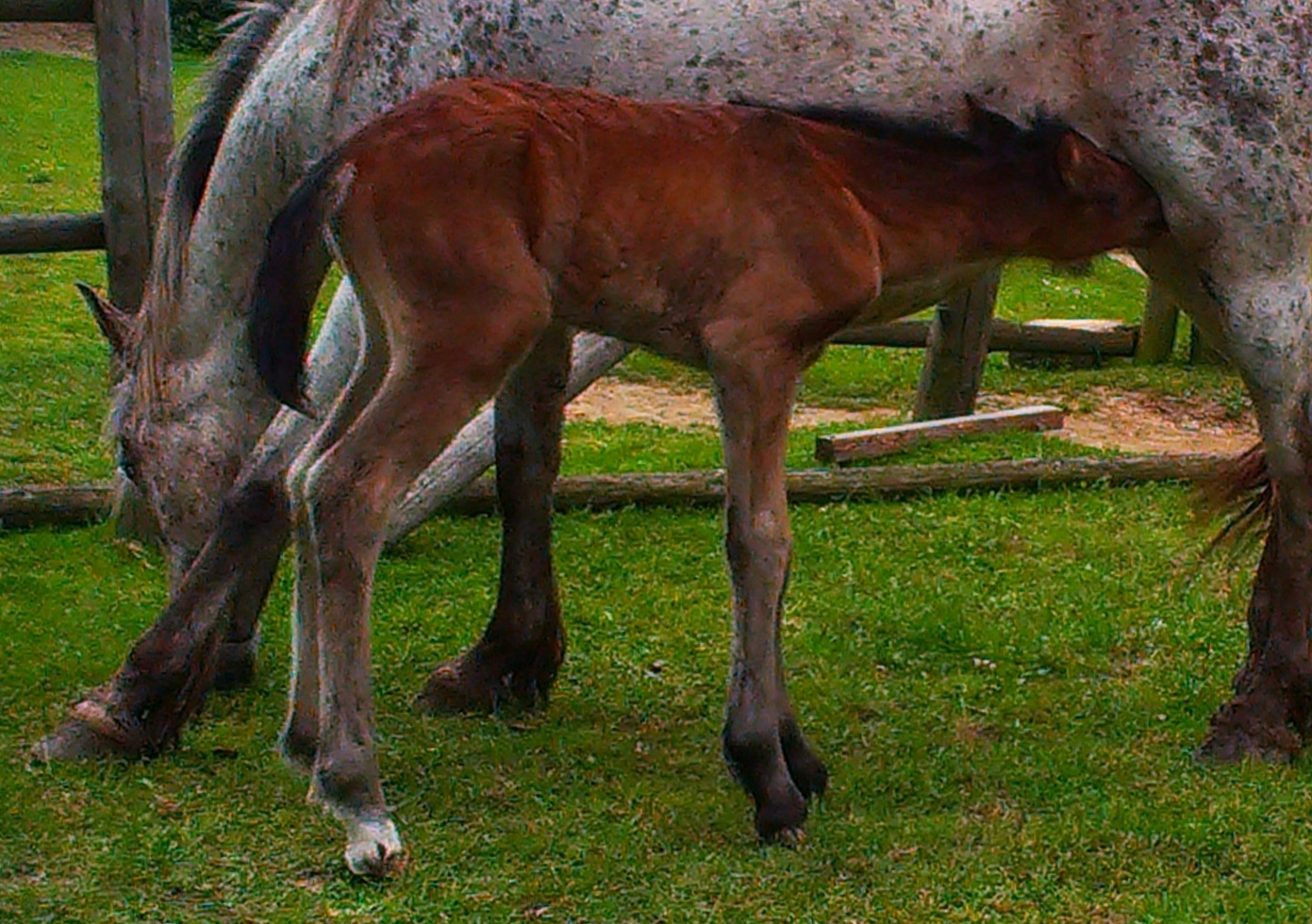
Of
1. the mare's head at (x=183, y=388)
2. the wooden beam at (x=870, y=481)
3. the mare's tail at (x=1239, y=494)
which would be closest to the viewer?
the mare's head at (x=183, y=388)

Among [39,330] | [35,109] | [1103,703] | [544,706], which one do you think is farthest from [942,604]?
[35,109]

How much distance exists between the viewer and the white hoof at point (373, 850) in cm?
416

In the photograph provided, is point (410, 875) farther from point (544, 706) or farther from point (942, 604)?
point (942, 604)

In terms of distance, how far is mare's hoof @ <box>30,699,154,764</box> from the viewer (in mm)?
4980

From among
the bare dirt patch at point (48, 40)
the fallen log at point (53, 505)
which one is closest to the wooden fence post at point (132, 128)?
the fallen log at point (53, 505)

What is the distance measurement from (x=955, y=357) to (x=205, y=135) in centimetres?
473

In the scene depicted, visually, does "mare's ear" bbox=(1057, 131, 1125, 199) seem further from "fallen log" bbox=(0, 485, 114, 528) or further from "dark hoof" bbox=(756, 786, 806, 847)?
"fallen log" bbox=(0, 485, 114, 528)

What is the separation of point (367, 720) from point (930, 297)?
177cm

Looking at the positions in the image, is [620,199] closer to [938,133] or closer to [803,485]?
[938,133]

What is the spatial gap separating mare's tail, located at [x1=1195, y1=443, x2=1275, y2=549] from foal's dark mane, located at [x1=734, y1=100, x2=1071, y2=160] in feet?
4.85

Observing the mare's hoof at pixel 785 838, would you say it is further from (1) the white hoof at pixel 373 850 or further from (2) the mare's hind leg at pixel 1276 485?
(2) the mare's hind leg at pixel 1276 485

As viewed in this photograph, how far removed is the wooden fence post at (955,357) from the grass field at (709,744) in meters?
0.52

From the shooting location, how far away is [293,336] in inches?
169

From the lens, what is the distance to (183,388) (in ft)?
17.1
